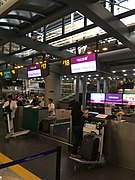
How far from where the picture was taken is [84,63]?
255 inches

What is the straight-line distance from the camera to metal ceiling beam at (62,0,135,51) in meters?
5.14

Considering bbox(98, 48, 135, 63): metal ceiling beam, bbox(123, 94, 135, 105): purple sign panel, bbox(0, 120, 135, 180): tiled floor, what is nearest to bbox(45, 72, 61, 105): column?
bbox(98, 48, 135, 63): metal ceiling beam

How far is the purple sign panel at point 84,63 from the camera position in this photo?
6211mm

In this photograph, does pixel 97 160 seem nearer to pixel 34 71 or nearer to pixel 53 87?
pixel 34 71

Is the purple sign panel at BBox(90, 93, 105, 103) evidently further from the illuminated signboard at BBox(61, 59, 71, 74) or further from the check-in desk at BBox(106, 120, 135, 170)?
the check-in desk at BBox(106, 120, 135, 170)

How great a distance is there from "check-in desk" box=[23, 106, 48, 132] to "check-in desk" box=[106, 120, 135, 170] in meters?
3.55

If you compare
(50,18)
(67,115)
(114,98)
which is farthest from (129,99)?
(50,18)

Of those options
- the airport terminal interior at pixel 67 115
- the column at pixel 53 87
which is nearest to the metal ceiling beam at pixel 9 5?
the airport terminal interior at pixel 67 115

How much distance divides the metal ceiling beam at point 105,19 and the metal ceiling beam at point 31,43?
152 inches

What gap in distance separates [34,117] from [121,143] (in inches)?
163

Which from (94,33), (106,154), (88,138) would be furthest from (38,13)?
(106,154)

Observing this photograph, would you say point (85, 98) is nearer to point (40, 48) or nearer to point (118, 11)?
point (40, 48)

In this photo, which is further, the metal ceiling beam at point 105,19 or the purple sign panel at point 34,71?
the purple sign panel at point 34,71

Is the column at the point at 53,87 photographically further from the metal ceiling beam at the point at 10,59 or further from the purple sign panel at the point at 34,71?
the purple sign panel at the point at 34,71
